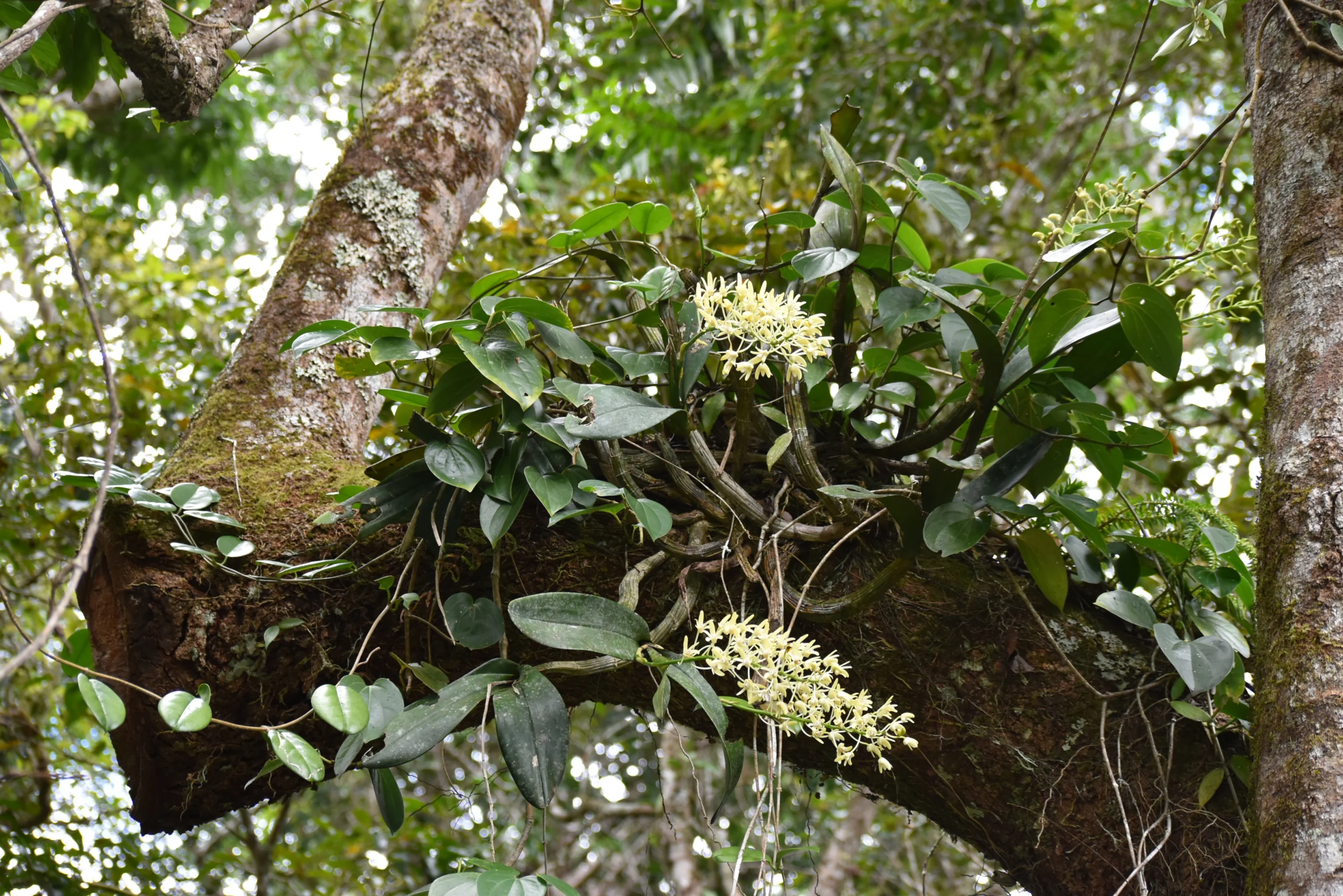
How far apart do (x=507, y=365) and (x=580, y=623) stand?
282 millimetres

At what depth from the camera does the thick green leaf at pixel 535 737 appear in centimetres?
74

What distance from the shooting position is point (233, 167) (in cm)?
373

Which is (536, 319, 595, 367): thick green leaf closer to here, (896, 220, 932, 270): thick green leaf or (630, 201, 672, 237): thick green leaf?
(630, 201, 672, 237): thick green leaf

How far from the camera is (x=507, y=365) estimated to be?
0.91 meters

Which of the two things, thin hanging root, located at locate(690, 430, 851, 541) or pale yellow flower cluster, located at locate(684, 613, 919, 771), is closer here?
pale yellow flower cluster, located at locate(684, 613, 919, 771)

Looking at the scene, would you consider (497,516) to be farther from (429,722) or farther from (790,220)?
(790,220)

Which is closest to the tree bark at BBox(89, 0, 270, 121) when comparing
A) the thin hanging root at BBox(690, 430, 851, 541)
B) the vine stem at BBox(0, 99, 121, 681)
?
the vine stem at BBox(0, 99, 121, 681)

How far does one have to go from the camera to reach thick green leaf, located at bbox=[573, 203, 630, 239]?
1.07 m

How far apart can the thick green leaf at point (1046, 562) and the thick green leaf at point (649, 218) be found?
0.56 meters

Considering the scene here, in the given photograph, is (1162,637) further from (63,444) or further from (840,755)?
(63,444)

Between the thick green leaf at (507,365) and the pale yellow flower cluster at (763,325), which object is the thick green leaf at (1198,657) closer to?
the pale yellow flower cluster at (763,325)

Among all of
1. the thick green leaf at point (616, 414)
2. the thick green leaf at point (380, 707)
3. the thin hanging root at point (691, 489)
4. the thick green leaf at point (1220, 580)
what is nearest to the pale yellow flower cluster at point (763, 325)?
the thick green leaf at point (616, 414)

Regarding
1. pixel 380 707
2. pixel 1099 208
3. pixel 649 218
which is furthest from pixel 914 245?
pixel 380 707

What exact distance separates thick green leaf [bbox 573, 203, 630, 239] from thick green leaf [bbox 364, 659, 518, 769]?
547 mm
